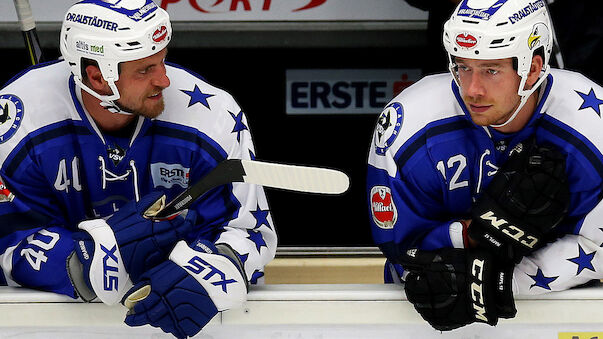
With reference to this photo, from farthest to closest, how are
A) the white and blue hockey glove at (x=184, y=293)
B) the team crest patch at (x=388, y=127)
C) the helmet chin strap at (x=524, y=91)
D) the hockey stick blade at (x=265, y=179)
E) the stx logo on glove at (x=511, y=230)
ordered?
1. the team crest patch at (x=388, y=127)
2. the helmet chin strap at (x=524, y=91)
3. the stx logo on glove at (x=511, y=230)
4. the white and blue hockey glove at (x=184, y=293)
5. the hockey stick blade at (x=265, y=179)

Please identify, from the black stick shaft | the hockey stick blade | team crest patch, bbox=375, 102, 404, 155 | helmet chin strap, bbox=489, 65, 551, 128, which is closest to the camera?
the hockey stick blade

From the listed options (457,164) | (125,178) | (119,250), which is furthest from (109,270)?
(457,164)

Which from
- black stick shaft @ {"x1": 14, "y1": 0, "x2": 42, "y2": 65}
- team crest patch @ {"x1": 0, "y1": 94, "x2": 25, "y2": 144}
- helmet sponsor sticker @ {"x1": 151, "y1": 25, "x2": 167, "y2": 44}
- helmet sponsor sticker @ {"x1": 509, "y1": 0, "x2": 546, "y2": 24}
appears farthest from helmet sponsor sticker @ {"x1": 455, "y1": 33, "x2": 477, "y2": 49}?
black stick shaft @ {"x1": 14, "y1": 0, "x2": 42, "y2": 65}

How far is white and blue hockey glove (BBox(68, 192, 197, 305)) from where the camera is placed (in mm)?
2268

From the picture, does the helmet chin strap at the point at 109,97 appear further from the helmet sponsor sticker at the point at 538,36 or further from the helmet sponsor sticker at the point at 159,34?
the helmet sponsor sticker at the point at 538,36

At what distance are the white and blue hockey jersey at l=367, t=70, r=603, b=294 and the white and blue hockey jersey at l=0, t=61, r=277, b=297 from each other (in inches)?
13.6

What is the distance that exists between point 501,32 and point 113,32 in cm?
93

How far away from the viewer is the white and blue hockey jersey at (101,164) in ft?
8.13

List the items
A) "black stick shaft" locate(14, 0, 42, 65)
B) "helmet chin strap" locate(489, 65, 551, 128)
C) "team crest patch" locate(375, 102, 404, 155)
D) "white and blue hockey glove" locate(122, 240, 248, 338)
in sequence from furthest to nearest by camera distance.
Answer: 1. "black stick shaft" locate(14, 0, 42, 65)
2. "team crest patch" locate(375, 102, 404, 155)
3. "helmet chin strap" locate(489, 65, 551, 128)
4. "white and blue hockey glove" locate(122, 240, 248, 338)

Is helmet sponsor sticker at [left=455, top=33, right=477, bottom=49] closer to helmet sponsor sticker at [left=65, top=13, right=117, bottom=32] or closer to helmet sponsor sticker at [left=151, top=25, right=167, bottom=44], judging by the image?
helmet sponsor sticker at [left=151, top=25, right=167, bottom=44]

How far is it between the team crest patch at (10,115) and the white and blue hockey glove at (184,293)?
0.55 m

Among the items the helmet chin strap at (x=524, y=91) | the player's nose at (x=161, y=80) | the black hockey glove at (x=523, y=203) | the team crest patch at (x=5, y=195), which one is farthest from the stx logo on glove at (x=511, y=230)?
the team crest patch at (x=5, y=195)

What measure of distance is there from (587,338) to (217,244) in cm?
89

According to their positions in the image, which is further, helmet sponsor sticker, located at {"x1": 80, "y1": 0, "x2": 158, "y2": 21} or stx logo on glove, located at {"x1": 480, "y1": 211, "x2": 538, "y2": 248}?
helmet sponsor sticker, located at {"x1": 80, "y1": 0, "x2": 158, "y2": 21}
